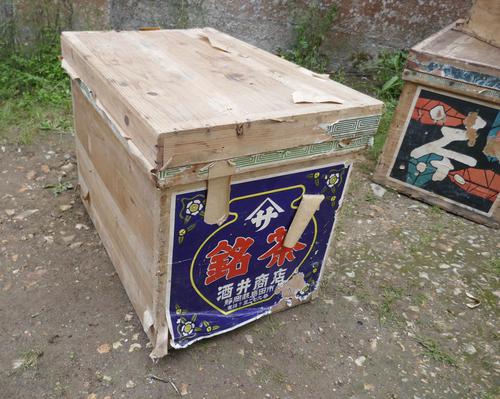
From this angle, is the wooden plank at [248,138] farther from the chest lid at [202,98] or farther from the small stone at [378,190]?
the small stone at [378,190]

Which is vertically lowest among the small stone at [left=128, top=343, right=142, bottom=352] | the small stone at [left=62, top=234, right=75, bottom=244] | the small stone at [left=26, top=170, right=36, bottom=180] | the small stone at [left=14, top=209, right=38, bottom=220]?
the small stone at [left=26, top=170, right=36, bottom=180]

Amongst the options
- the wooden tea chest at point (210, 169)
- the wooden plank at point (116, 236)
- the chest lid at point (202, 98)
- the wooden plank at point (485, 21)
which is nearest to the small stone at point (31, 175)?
the wooden plank at point (116, 236)

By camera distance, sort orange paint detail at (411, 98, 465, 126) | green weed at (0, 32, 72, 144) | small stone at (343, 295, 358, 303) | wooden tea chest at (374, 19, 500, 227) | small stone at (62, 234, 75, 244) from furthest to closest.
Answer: green weed at (0, 32, 72, 144)
orange paint detail at (411, 98, 465, 126)
wooden tea chest at (374, 19, 500, 227)
small stone at (62, 234, 75, 244)
small stone at (343, 295, 358, 303)

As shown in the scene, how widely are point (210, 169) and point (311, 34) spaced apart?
322 centimetres

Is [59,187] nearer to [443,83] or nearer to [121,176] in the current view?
[121,176]

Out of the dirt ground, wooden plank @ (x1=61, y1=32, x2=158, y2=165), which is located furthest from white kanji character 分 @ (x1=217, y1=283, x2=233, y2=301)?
wooden plank @ (x1=61, y1=32, x2=158, y2=165)

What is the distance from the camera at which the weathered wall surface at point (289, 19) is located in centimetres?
390

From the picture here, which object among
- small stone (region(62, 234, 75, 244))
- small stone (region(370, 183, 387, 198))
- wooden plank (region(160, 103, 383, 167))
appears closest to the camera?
wooden plank (region(160, 103, 383, 167))

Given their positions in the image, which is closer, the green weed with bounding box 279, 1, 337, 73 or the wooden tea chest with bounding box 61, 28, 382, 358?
the wooden tea chest with bounding box 61, 28, 382, 358

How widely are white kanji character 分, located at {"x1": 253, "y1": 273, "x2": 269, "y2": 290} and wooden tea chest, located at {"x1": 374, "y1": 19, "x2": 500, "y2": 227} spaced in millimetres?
1487

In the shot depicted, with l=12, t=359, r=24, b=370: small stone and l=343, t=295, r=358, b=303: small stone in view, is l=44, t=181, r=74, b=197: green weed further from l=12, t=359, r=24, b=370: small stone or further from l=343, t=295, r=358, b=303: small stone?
l=343, t=295, r=358, b=303: small stone

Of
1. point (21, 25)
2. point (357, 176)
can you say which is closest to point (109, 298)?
point (357, 176)

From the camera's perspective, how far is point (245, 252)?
165 centimetres

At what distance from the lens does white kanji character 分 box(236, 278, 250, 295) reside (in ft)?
5.70
